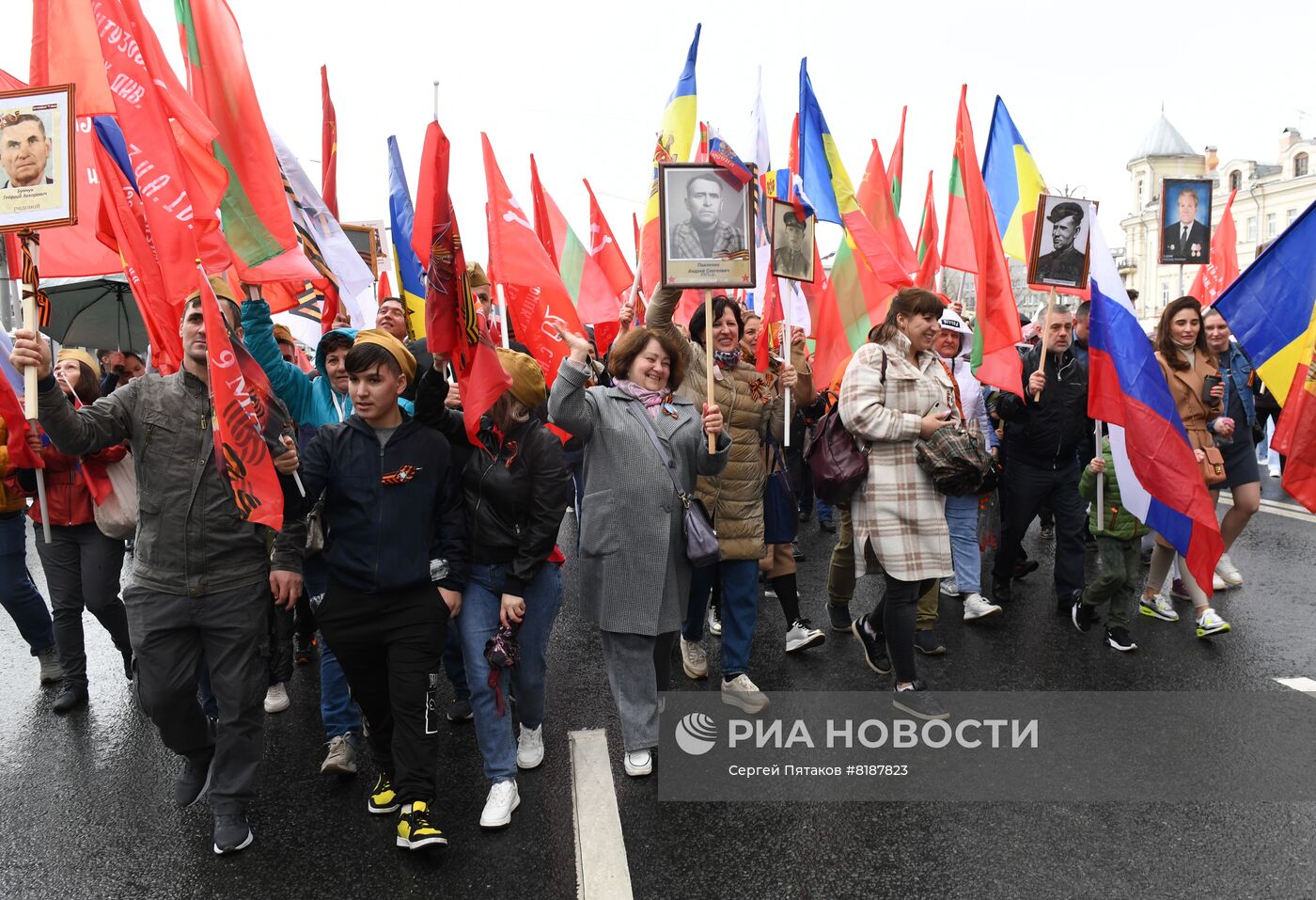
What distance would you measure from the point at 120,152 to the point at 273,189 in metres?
0.61

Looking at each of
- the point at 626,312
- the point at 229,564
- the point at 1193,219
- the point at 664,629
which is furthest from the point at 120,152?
the point at 1193,219

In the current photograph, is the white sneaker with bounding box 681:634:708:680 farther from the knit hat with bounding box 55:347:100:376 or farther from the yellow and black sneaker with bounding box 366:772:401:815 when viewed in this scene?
the knit hat with bounding box 55:347:100:376

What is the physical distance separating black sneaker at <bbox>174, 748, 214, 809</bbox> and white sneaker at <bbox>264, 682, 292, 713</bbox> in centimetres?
103

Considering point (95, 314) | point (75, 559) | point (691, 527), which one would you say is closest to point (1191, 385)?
point (691, 527)

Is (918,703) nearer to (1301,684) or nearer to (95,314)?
(1301,684)

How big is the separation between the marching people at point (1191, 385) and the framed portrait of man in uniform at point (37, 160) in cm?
556

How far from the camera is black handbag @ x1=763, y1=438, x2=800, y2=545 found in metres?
4.87

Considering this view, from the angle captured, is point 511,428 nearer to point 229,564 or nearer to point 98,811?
point 229,564

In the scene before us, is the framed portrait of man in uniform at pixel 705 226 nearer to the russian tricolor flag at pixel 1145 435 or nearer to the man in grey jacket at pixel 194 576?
the man in grey jacket at pixel 194 576

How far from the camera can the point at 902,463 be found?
4.18m

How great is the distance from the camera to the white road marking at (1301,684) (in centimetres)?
439

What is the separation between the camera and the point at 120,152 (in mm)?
3773

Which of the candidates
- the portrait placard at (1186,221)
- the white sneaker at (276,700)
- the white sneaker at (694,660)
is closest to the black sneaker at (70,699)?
the white sneaker at (276,700)

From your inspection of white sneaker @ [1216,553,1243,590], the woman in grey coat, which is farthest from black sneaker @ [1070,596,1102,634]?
the woman in grey coat
